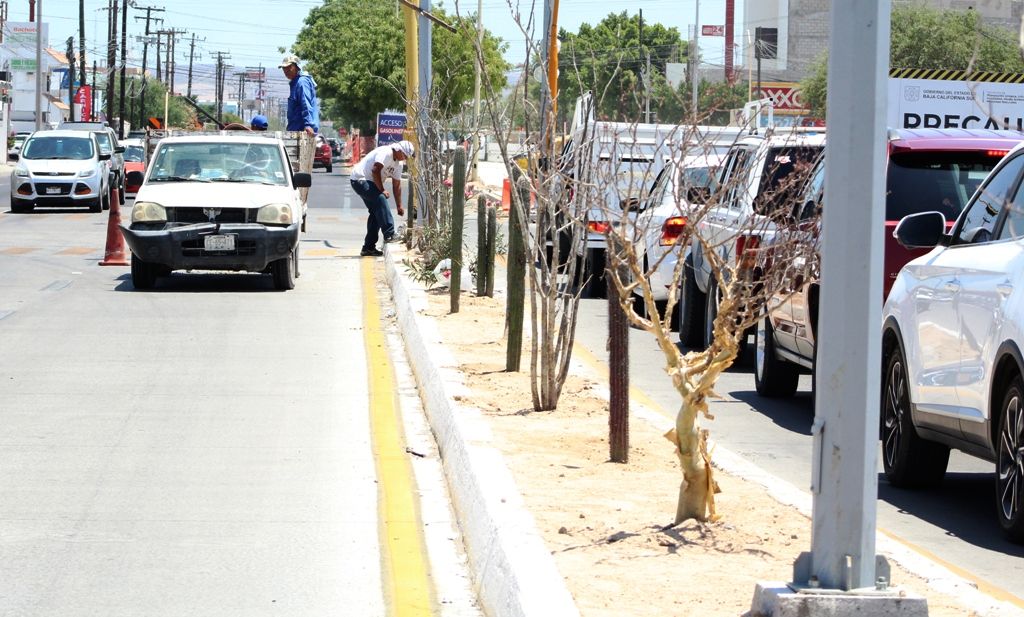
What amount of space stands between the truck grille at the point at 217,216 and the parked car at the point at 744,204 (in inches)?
206

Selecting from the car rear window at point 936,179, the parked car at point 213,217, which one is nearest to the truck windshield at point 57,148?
the parked car at point 213,217

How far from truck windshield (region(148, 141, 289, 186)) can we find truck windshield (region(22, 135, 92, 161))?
16837mm

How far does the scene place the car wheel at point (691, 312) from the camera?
14.2 meters

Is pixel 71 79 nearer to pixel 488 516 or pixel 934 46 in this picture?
pixel 934 46

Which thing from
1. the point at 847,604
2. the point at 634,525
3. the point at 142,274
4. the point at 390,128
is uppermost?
the point at 390,128

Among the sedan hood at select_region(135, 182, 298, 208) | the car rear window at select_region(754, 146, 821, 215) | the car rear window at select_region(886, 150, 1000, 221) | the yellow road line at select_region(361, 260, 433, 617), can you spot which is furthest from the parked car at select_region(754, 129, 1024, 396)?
the sedan hood at select_region(135, 182, 298, 208)

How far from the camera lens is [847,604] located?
455cm

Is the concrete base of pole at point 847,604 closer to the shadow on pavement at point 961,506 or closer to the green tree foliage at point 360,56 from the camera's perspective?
the shadow on pavement at point 961,506

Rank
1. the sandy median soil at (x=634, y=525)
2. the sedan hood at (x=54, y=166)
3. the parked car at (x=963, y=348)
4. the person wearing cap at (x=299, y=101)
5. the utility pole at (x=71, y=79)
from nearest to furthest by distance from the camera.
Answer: the sandy median soil at (x=634, y=525), the parked car at (x=963, y=348), the person wearing cap at (x=299, y=101), the sedan hood at (x=54, y=166), the utility pole at (x=71, y=79)

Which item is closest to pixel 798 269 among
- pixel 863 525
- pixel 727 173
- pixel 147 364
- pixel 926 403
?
pixel 926 403

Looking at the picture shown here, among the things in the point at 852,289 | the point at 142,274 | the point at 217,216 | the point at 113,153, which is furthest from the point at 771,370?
the point at 113,153

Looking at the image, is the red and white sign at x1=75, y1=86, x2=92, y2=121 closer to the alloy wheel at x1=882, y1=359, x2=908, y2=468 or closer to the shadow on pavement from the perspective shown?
the alloy wheel at x1=882, y1=359, x2=908, y2=468

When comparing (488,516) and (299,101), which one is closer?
(488,516)

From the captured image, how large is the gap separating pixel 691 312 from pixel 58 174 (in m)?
22.6
